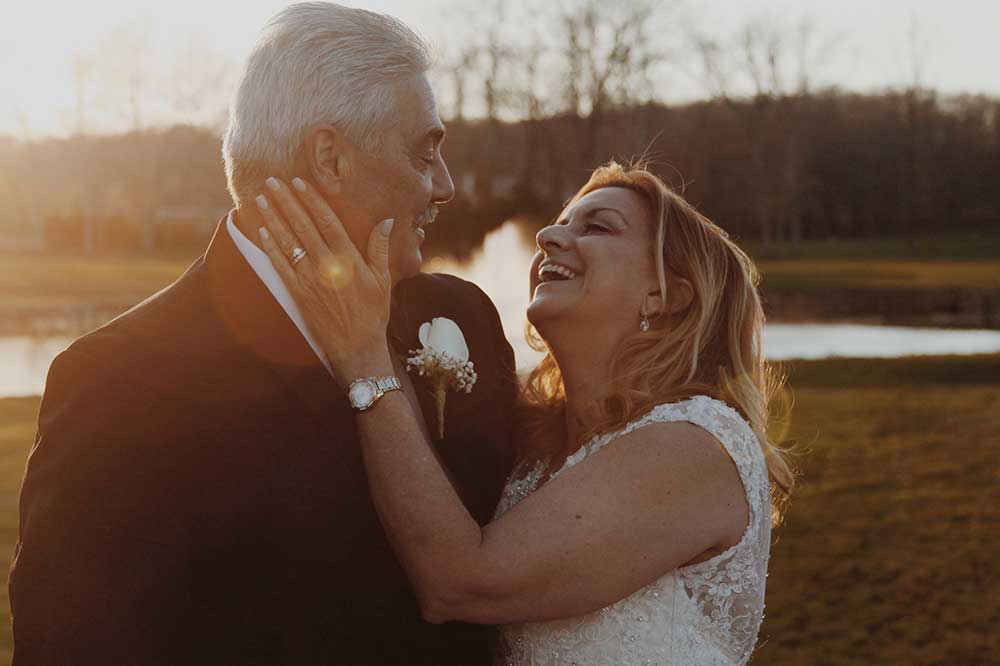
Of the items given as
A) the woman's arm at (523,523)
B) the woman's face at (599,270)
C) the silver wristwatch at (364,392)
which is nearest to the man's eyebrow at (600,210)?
the woman's face at (599,270)

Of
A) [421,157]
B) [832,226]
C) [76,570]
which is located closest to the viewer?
[76,570]

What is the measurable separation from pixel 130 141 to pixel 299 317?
57.4m

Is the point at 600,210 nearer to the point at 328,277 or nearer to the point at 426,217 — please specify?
the point at 426,217

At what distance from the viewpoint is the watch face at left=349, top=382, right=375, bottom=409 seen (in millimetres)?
3021

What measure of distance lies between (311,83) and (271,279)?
1.83 feet

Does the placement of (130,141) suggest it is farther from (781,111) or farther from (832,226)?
(832,226)

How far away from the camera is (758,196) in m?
63.3

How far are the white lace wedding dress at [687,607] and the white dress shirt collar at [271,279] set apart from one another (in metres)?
0.89

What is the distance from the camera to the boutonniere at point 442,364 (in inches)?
134

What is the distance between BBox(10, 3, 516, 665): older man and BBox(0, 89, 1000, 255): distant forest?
31.3 meters

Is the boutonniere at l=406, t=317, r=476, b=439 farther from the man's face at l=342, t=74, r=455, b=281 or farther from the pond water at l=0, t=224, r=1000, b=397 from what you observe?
the pond water at l=0, t=224, r=1000, b=397

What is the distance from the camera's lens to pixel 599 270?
359 centimetres

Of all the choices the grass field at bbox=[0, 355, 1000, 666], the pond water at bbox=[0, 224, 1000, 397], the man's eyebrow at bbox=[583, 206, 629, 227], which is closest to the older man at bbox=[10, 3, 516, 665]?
the man's eyebrow at bbox=[583, 206, 629, 227]

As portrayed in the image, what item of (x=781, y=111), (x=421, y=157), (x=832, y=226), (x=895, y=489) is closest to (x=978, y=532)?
(x=895, y=489)
